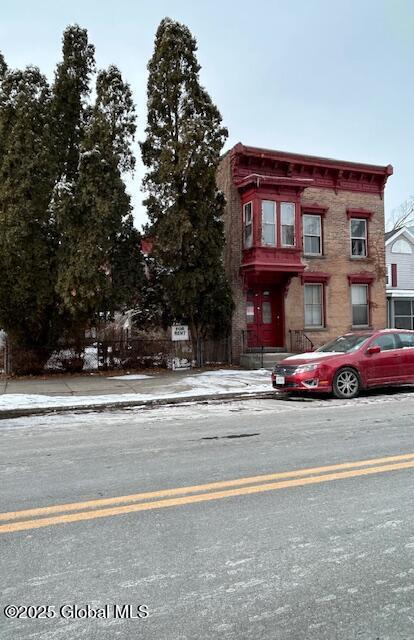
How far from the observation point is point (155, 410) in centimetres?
1036

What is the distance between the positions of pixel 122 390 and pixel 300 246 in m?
9.95

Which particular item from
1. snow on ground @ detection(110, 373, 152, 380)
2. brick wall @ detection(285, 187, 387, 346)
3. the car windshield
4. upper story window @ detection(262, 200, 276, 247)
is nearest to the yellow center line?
the car windshield

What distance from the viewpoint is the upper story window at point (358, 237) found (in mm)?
21844

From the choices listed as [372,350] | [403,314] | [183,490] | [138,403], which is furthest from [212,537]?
[403,314]

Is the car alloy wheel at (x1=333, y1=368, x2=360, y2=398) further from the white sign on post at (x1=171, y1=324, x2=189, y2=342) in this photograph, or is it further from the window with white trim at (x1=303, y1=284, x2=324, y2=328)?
the window with white trim at (x1=303, y1=284, x2=324, y2=328)

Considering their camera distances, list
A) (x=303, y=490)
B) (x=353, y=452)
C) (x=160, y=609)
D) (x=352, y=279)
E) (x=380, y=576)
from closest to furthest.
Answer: (x=160, y=609)
(x=380, y=576)
(x=303, y=490)
(x=353, y=452)
(x=352, y=279)

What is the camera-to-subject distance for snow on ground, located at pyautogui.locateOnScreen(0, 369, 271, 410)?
10996mm

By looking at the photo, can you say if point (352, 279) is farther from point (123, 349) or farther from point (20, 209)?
point (20, 209)

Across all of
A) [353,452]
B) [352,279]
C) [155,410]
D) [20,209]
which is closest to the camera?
[353,452]

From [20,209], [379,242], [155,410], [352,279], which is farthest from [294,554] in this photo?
[379,242]

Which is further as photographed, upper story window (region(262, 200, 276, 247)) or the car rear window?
upper story window (region(262, 200, 276, 247))

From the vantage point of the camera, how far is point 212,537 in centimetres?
361

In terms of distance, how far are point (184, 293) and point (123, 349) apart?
277cm

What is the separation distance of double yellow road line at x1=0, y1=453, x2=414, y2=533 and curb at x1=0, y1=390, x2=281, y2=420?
614 centimetres
